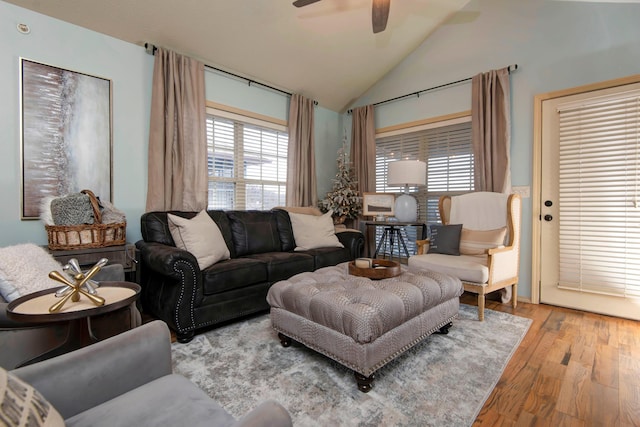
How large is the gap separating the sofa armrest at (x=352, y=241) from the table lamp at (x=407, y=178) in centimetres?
66

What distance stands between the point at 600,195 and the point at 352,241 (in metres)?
2.45

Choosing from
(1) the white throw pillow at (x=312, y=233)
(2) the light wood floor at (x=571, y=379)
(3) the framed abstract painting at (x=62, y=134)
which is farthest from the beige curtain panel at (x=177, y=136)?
(2) the light wood floor at (x=571, y=379)

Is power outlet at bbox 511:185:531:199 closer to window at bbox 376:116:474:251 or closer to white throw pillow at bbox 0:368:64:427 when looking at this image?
window at bbox 376:116:474:251

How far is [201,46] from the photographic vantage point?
10.5ft

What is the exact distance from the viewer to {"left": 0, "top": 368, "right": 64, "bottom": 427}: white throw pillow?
46 centimetres

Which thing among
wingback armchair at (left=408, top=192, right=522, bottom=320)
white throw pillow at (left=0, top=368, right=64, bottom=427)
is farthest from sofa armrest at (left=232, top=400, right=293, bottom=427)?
wingback armchair at (left=408, top=192, right=522, bottom=320)

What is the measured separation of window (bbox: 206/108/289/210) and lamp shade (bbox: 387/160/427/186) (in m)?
1.53

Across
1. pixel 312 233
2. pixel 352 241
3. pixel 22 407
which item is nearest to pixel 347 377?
pixel 22 407

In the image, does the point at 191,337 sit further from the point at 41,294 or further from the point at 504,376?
the point at 504,376

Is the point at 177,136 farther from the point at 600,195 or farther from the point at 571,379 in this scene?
the point at 600,195

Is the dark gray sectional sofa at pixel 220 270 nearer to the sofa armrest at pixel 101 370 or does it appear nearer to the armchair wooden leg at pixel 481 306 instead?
the sofa armrest at pixel 101 370

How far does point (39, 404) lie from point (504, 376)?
2149mm

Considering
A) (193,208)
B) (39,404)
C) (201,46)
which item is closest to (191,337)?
(193,208)

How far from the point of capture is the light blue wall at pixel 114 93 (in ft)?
7.72
